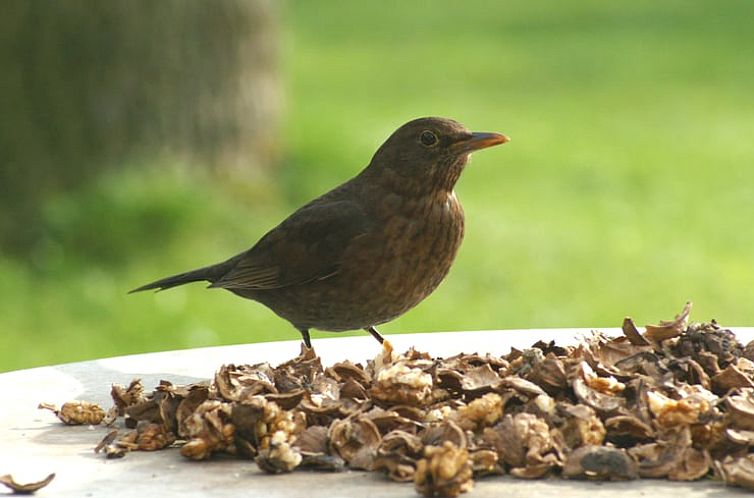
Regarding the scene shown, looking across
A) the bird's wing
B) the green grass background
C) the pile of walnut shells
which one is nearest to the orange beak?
the bird's wing

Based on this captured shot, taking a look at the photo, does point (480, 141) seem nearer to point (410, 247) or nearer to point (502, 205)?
point (410, 247)

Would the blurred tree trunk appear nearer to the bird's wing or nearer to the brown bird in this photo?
the bird's wing

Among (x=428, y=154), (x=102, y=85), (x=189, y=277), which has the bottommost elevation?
(x=189, y=277)

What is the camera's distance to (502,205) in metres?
12.8

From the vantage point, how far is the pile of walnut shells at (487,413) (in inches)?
129

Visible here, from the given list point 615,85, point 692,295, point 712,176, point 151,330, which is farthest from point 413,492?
point 615,85

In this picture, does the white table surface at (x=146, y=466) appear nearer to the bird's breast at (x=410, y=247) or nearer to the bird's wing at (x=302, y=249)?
the bird's breast at (x=410, y=247)

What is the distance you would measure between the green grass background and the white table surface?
15.1 ft

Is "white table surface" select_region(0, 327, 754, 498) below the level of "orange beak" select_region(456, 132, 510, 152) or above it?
below

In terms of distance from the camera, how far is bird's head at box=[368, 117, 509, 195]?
5094mm

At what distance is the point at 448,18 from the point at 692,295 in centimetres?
1454

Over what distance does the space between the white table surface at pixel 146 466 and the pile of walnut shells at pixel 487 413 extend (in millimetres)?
46

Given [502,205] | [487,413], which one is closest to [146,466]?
[487,413]

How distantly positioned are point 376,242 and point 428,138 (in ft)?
1.46
